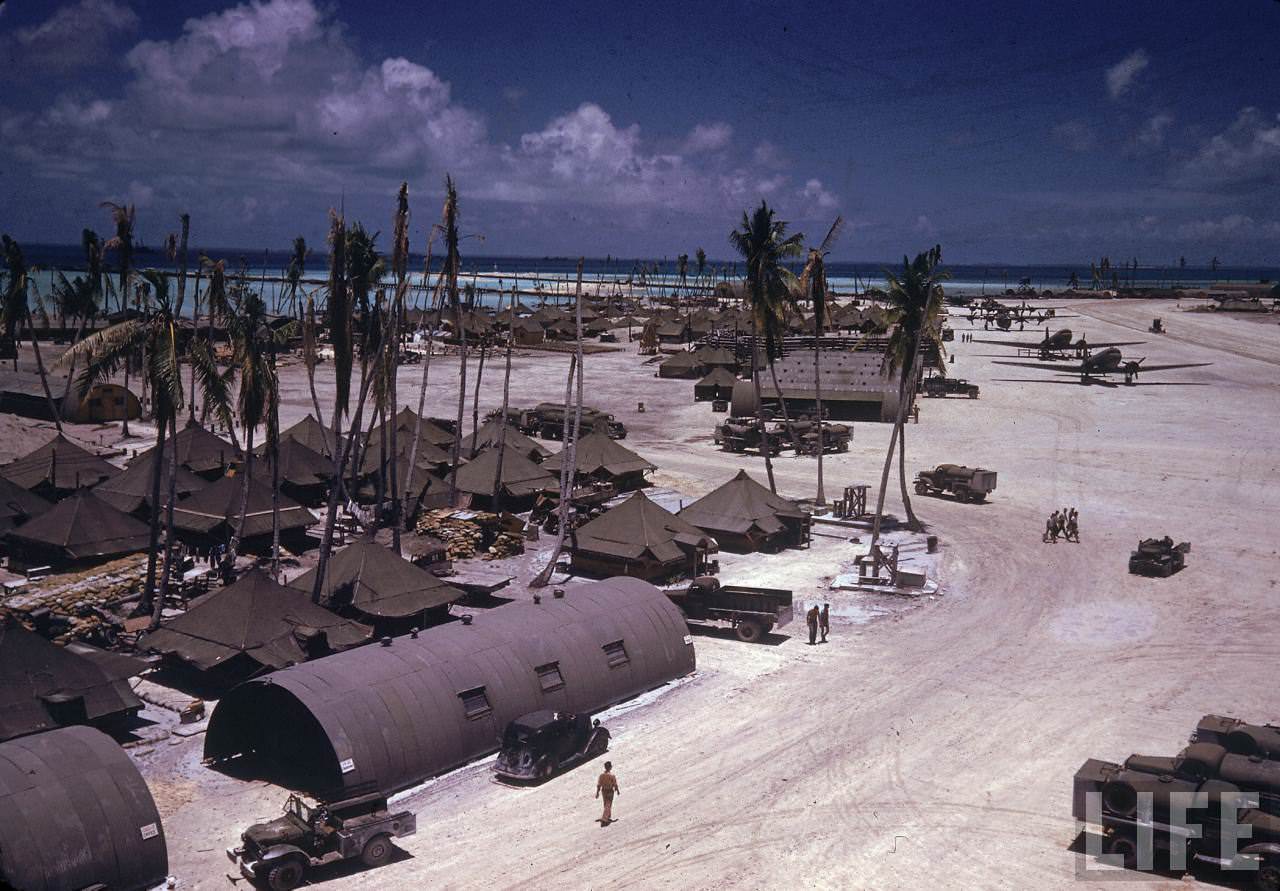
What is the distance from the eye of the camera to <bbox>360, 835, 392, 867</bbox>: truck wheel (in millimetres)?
20438

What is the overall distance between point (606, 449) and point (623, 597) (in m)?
24.3

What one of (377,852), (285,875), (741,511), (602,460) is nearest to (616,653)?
(377,852)

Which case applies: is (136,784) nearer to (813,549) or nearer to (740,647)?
(740,647)

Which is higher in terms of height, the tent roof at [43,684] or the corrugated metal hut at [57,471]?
the corrugated metal hut at [57,471]

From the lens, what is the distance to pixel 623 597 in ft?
102

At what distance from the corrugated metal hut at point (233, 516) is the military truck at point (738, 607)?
56.1 ft

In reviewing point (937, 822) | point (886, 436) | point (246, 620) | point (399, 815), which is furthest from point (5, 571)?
point (886, 436)

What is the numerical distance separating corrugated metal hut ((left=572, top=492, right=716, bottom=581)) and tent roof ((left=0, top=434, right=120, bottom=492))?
74.9ft

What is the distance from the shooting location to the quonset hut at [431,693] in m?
23.2

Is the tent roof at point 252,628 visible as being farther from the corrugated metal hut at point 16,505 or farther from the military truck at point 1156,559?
the military truck at point 1156,559

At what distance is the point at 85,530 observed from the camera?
3975cm

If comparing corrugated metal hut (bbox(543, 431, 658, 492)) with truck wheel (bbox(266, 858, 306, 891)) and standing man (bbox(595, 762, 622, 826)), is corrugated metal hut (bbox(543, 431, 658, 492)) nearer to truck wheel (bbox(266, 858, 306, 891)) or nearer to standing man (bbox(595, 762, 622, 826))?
standing man (bbox(595, 762, 622, 826))

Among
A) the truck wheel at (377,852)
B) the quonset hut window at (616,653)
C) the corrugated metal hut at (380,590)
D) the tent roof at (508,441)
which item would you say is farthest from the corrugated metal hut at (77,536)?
the truck wheel at (377,852)

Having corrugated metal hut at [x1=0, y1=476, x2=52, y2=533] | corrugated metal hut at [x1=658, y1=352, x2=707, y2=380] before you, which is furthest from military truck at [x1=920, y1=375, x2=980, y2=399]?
corrugated metal hut at [x1=0, y1=476, x2=52, y2=533]
